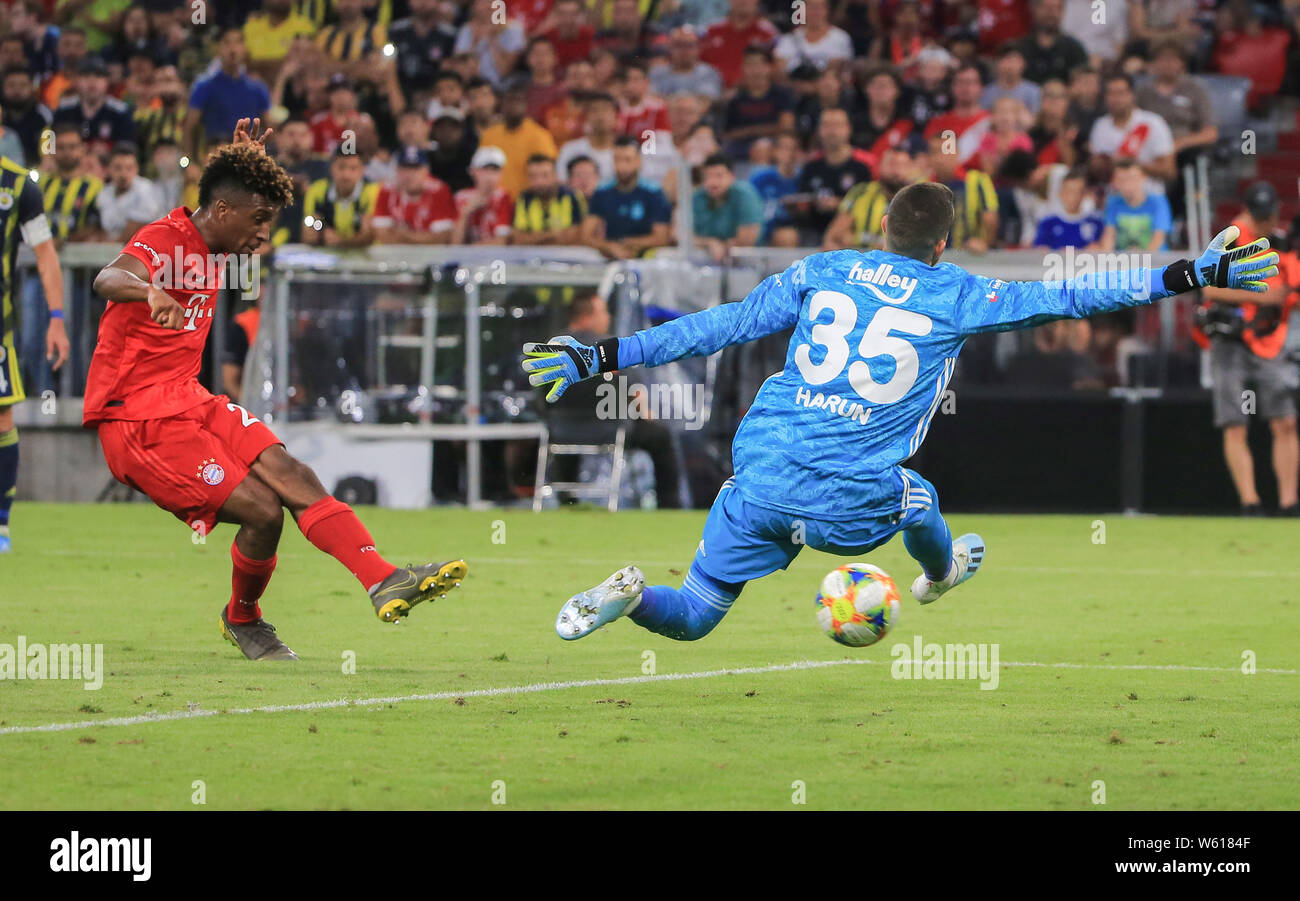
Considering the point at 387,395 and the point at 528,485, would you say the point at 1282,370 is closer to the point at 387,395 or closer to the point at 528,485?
the point at 528,485

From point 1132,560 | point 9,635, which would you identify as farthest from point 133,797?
point 1132,560

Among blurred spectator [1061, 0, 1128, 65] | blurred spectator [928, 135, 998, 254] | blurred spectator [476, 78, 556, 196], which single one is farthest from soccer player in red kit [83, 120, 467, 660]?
blurred spectator [1061, 0, 1128, 65]

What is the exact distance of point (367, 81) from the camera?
19.8 meters

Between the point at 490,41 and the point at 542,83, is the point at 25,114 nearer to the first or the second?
the point at 490,41

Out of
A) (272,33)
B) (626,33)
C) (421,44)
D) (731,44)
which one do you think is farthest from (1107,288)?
(272,33)

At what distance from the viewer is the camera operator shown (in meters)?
15.8

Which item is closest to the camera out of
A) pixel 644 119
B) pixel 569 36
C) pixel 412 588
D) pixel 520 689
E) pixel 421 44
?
pixel 412 588

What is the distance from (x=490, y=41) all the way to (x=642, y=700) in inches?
568

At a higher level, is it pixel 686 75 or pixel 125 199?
pixel 686 75

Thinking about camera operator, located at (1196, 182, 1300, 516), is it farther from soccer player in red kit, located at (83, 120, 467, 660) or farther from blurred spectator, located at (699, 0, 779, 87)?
soccer player in red kit, located at (83, 120, 467, 660)

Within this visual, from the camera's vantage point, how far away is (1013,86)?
18.5 meters

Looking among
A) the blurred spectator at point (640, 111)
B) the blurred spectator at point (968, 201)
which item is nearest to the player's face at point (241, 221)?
the blurred spectator at point (968, 201)

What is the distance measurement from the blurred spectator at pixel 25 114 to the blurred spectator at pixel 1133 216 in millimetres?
10701
